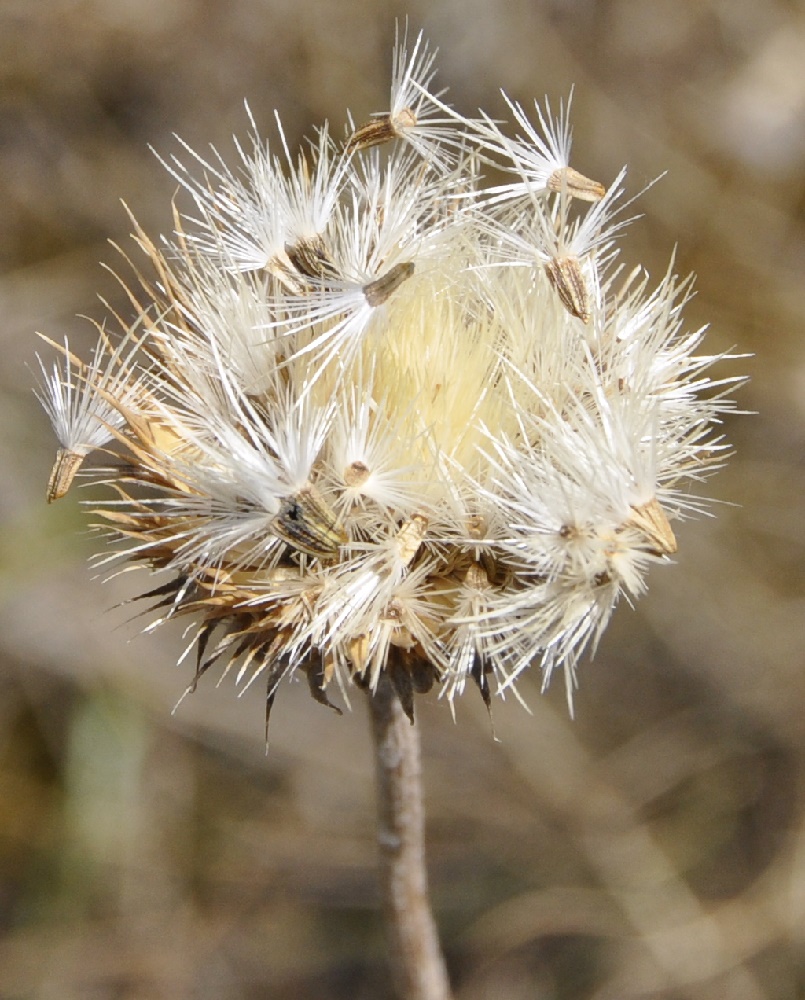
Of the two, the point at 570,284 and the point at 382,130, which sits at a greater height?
the point at 382,130

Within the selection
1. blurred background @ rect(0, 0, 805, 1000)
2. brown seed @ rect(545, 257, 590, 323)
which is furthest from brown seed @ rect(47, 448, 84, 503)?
blurred background @ rect(0, 0, 805, 1000)

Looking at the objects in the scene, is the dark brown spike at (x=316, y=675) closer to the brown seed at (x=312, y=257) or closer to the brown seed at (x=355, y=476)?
the brown seed at (x=355, y=476)

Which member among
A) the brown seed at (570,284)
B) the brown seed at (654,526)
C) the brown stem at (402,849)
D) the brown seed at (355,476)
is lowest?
the brown stem at (402,849)

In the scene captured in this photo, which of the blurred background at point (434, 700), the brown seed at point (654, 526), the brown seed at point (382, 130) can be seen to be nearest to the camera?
the brown seed at point (654, 526)

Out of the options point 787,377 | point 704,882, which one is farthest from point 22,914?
point 787,377

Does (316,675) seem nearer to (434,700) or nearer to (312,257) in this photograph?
(312,257)

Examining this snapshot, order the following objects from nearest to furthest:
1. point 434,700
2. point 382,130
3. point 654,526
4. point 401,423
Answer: point 654,526
point 401,423
point 382,130
point 434,700

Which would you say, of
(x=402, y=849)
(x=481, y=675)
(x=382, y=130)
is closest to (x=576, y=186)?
(x=382, y=130)

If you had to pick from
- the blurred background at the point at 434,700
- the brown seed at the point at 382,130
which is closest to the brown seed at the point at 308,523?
the brown seed at the point at 382,130

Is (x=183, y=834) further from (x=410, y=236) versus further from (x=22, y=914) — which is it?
(x=410, y=236)
